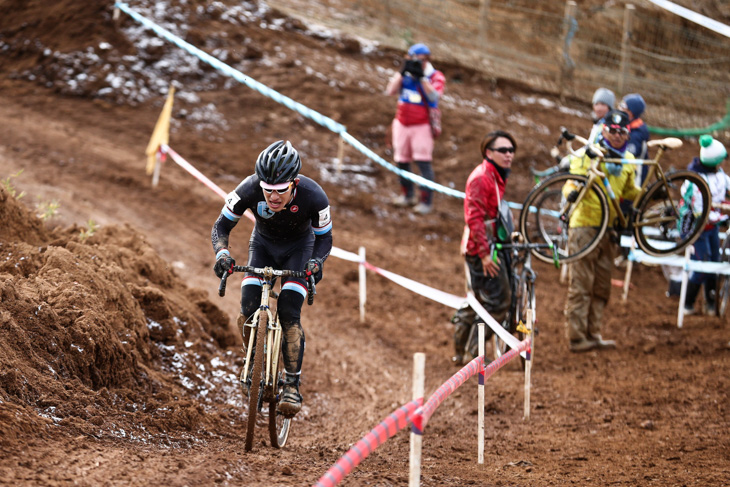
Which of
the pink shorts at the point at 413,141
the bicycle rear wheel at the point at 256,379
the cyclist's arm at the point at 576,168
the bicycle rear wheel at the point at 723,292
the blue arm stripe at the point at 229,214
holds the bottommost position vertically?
the bicycle rear wheel at the point at 723,292

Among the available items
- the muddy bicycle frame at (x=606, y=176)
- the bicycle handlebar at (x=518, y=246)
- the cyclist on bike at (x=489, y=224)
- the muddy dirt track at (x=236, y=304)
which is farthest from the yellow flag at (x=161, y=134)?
the muddy bicycle frame at (x=606, y=176)

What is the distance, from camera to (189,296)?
886cm

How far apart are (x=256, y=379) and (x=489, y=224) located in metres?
3.43

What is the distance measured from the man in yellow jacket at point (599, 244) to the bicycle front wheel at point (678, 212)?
276mm

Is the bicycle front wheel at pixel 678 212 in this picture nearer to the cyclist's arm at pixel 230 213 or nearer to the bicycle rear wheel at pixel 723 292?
the bicycle rear wheel at pixel 723 292

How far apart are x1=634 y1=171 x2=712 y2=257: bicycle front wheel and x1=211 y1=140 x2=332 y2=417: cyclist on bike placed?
4413mm

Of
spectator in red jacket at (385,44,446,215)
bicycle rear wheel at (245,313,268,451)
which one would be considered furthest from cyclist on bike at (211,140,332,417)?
spectator in red jacket at (385,44,446,215)

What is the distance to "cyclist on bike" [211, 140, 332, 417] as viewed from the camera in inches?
227

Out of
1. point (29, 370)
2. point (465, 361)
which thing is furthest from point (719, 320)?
point (29, 370)

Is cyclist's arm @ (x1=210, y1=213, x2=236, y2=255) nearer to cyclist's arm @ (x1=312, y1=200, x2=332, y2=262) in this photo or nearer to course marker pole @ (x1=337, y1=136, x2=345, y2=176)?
cyclist's arm @ (x1=312, y1=200, x2=332, y2=262)

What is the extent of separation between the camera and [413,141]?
1305 cm

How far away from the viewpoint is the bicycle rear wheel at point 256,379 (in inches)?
216

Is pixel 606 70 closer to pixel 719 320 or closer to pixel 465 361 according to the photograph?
pixel 719 320

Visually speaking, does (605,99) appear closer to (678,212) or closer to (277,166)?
(678,212)
